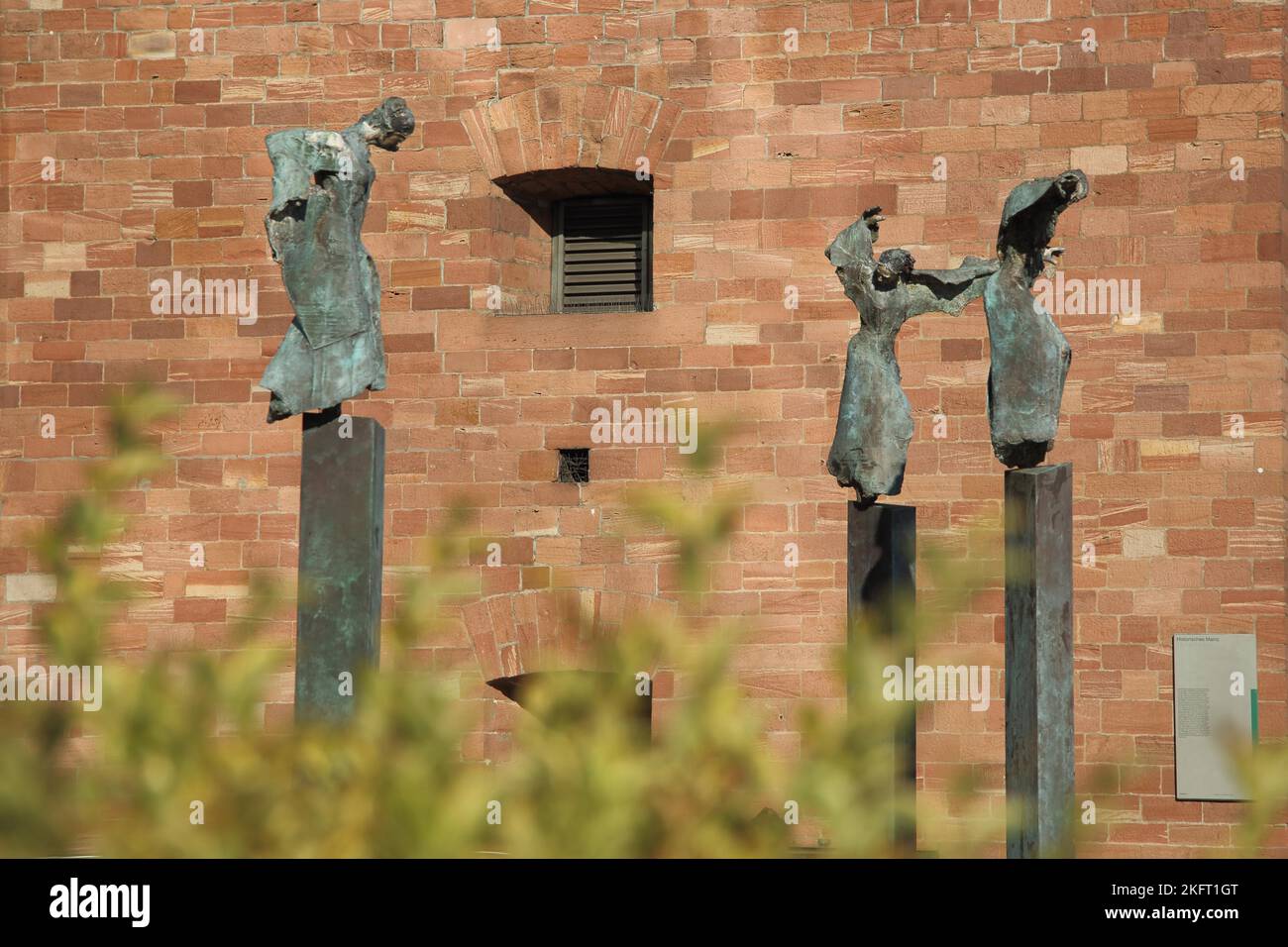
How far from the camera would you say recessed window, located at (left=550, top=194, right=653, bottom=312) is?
13164 millimetres

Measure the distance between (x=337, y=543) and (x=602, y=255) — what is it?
5.79 metres

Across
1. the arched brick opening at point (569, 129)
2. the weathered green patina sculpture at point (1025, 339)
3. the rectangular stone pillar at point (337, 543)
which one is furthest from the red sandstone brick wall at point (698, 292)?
the rectangular stone pillar at point (337, 543)

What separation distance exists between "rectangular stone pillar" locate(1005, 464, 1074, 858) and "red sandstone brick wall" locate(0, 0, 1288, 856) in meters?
3.93

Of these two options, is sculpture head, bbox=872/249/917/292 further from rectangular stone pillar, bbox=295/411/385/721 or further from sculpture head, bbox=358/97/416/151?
rectangular stone pillar, bbox=295/411/385/721

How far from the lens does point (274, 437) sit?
1301cm

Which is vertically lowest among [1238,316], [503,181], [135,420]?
[135,420]

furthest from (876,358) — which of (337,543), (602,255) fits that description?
(602,255)

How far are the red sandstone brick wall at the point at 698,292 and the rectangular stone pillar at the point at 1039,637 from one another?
3.93m

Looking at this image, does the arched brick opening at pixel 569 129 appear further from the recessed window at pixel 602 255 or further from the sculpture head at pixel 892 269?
the sculpture head at pixel 892 269

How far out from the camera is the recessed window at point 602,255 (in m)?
13.2

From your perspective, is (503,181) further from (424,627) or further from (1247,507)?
(424,627)

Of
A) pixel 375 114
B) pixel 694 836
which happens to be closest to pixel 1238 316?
pixel 375 114

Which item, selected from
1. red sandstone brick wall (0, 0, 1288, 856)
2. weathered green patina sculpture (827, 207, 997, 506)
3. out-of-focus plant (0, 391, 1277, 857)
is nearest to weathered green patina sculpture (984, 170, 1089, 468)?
weathered green patina sculpture (827, 207, 997, 506)

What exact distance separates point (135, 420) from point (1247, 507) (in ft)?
33.3
